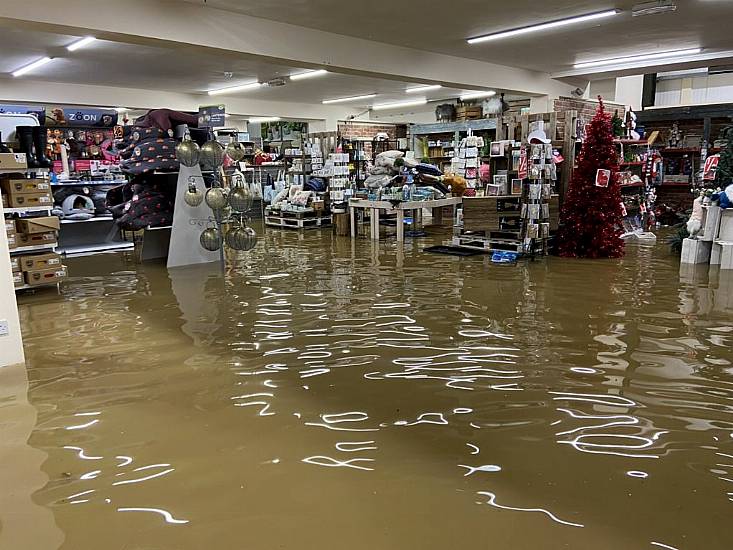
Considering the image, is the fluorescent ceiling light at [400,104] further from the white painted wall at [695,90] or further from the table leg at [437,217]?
the white painted wall at [695,90]

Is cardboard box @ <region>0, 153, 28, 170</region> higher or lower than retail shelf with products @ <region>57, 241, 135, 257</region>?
higher

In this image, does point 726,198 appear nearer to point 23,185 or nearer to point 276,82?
point 23,185

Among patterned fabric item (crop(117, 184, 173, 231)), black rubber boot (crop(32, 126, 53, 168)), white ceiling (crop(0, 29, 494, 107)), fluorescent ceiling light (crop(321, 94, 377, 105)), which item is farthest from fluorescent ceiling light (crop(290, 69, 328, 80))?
black rubber boot (crop(32, 126, 53, 168))

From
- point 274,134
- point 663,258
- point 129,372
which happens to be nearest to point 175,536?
point 129,372

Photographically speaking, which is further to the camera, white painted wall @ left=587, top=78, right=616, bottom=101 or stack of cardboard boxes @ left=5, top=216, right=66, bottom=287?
white painted wall @ left=587, top=78, right=616, bottom=101

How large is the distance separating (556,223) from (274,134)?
1292 centimetres

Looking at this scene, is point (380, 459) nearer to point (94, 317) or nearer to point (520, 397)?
point (520, 397)

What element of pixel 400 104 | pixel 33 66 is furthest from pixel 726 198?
pixel 400 104

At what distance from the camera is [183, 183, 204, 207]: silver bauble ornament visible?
7848 mm

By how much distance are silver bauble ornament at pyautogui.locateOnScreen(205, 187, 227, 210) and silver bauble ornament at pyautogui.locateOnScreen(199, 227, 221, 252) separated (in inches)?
19.5

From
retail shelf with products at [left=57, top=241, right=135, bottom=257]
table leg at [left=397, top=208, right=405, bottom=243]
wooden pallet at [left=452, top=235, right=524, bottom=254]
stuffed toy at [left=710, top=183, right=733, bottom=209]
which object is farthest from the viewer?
table leg at [left=397, top=208, right=405, bottom=243]

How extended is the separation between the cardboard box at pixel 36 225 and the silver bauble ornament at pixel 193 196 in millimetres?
1714

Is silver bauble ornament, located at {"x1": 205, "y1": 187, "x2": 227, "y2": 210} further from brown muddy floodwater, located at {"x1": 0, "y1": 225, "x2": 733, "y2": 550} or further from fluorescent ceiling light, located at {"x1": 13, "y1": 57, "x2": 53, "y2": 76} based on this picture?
fluorescent ceiling light, located at {"x1": 13, "y1": 57, "x2": 53, "y2": 76}

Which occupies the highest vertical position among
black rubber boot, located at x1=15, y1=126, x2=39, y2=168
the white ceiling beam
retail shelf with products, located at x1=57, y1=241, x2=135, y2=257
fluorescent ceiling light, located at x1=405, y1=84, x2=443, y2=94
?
fluorescent ceiling light, located at x1=405, y1=84, x2=443, y2=94
